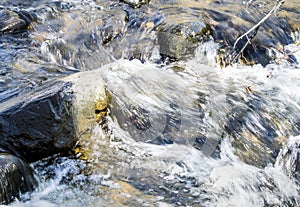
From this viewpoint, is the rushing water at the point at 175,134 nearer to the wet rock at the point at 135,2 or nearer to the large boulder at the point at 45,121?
the large boulder at the point at 45,121

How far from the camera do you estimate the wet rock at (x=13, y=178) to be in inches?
137

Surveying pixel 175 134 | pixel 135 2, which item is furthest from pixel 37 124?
pixel 135 2

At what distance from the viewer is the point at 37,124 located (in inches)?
163

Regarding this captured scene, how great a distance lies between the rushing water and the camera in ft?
13.0

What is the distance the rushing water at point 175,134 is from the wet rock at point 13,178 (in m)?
0.09

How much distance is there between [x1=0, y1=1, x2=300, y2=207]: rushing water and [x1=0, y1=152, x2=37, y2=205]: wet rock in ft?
0.30

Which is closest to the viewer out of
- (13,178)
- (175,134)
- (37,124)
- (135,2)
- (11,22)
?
(13,178)

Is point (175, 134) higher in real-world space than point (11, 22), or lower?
lower

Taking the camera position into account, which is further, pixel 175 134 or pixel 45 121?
pixel 175 134

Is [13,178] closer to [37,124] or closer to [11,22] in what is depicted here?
[37,124]

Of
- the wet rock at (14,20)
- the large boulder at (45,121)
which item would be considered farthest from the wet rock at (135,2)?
the large boulder at (45,121)

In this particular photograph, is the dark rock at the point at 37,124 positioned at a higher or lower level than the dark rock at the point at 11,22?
lower

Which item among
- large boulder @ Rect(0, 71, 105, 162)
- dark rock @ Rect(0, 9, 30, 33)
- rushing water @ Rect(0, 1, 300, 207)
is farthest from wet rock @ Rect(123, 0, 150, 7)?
large boulder @ Rect(0, 71, 105, 162)

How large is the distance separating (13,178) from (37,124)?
27.7 inches
